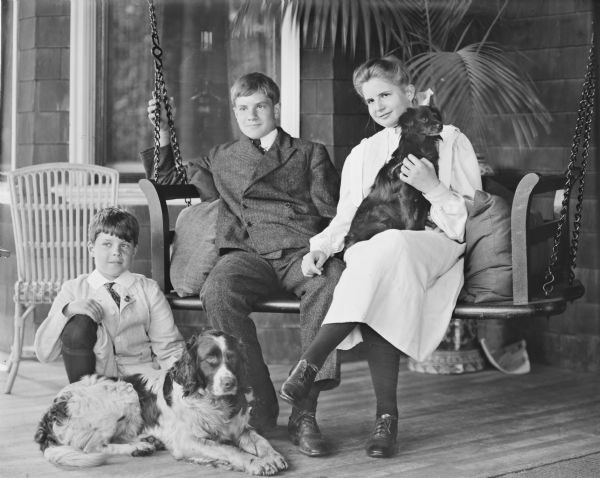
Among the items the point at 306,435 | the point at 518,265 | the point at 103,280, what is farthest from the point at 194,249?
the point at 518,265

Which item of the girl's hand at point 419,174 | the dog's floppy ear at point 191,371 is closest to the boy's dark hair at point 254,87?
the girl's hand at point 419,174

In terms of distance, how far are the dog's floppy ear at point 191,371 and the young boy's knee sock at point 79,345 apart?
1.36 ft

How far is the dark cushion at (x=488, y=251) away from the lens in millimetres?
3904

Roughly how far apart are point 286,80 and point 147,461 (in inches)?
100

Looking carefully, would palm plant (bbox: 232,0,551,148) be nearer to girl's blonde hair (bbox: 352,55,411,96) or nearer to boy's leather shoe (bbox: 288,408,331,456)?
girl's blonde hair (bbox: 352,55,411,96)

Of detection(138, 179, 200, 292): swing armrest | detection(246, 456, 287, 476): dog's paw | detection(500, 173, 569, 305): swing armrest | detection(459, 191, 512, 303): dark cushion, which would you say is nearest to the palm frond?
detection(459, 191, 512, 303): dark cushion

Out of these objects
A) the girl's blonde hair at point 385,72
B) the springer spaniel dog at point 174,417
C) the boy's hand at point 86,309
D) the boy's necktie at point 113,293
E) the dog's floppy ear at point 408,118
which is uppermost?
the girl's blonde hair at point 385,72

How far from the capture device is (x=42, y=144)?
585cm

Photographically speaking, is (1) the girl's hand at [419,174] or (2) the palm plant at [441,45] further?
(2) the palm plant at [441,45]

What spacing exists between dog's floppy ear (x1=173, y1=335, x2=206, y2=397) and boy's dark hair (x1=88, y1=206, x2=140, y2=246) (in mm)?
606

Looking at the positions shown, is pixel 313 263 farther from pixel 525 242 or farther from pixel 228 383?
pixel 525 242

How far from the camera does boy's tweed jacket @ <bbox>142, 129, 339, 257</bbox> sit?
169 inches

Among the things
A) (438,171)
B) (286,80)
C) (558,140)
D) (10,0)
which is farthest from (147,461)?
(10,0)

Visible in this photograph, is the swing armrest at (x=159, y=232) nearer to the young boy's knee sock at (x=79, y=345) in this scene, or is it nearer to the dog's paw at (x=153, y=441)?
the young boy's knee sock at (x=79, y=345)
